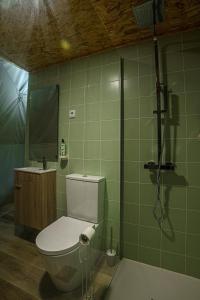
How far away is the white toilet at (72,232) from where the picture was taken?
115 centimetres

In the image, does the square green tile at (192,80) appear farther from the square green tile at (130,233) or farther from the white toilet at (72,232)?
the square green tile at (130,233)

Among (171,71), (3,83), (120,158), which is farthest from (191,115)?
(3,83)

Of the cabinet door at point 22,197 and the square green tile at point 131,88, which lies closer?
the square green tile at point 131,88

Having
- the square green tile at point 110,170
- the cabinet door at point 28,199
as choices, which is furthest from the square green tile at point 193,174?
the cabinet door at point 28,199

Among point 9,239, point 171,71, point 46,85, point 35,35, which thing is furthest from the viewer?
point 46,85

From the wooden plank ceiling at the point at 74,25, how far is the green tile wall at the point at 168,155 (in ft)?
0.55

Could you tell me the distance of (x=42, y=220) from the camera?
175cm

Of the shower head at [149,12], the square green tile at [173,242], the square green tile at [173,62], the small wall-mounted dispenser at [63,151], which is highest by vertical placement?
the shower head at [149,12]

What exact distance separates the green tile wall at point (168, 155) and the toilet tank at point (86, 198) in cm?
27

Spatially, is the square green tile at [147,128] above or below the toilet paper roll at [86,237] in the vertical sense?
above

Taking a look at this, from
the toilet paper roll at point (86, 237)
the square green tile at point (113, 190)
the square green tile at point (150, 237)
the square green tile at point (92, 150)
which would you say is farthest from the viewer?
the square green tile at point (92, 150)

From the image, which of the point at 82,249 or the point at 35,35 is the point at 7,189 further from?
the point at 35,35

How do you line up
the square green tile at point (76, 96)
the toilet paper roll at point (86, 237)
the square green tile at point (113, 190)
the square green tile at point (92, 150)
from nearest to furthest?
the toilet paper roll at point (86, 237), the square green tile at point (113, 190), the square green tile at point (92, 150), the square green tile at point (76, 96)

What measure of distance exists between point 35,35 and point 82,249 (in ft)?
6.66
